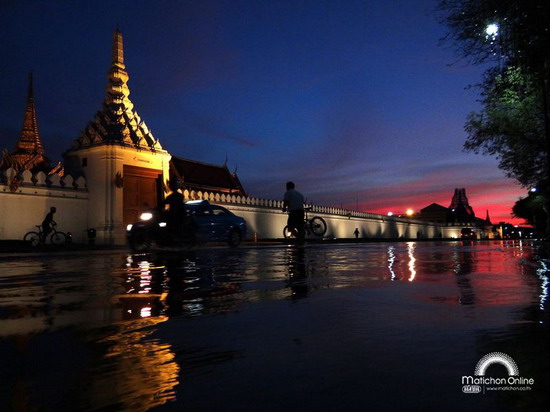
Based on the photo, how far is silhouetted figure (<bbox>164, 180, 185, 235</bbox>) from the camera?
49.5 ft

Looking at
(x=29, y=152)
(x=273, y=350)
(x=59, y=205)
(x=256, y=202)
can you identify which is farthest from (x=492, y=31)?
(x=29, y=152)

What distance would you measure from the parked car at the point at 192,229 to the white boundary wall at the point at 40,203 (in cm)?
748

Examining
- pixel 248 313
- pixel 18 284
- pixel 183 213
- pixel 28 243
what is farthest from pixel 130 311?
pixel 28 243

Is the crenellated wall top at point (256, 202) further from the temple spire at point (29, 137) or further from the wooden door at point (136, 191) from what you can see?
the temple spire at point (29, 137)

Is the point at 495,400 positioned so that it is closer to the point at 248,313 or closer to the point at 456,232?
the point at 248,313

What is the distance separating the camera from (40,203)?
72.3 feet

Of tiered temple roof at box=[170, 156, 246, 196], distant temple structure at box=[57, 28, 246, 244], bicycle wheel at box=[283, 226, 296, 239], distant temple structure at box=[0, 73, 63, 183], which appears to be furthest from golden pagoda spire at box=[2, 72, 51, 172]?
bicycle wheel at box=[283, 226, 296, 239]

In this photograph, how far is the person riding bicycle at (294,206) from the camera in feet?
50.0

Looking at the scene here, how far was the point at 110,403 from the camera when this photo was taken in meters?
1.30

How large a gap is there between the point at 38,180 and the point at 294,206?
1360cm

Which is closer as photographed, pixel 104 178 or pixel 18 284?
pixel 18 284

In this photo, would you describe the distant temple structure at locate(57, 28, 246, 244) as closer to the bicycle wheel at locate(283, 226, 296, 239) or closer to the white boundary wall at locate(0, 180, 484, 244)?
the white boundary wall at locate(0, 180, 484, 244)

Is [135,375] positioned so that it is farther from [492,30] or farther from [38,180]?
[38,180]

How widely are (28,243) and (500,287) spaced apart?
19823mm
